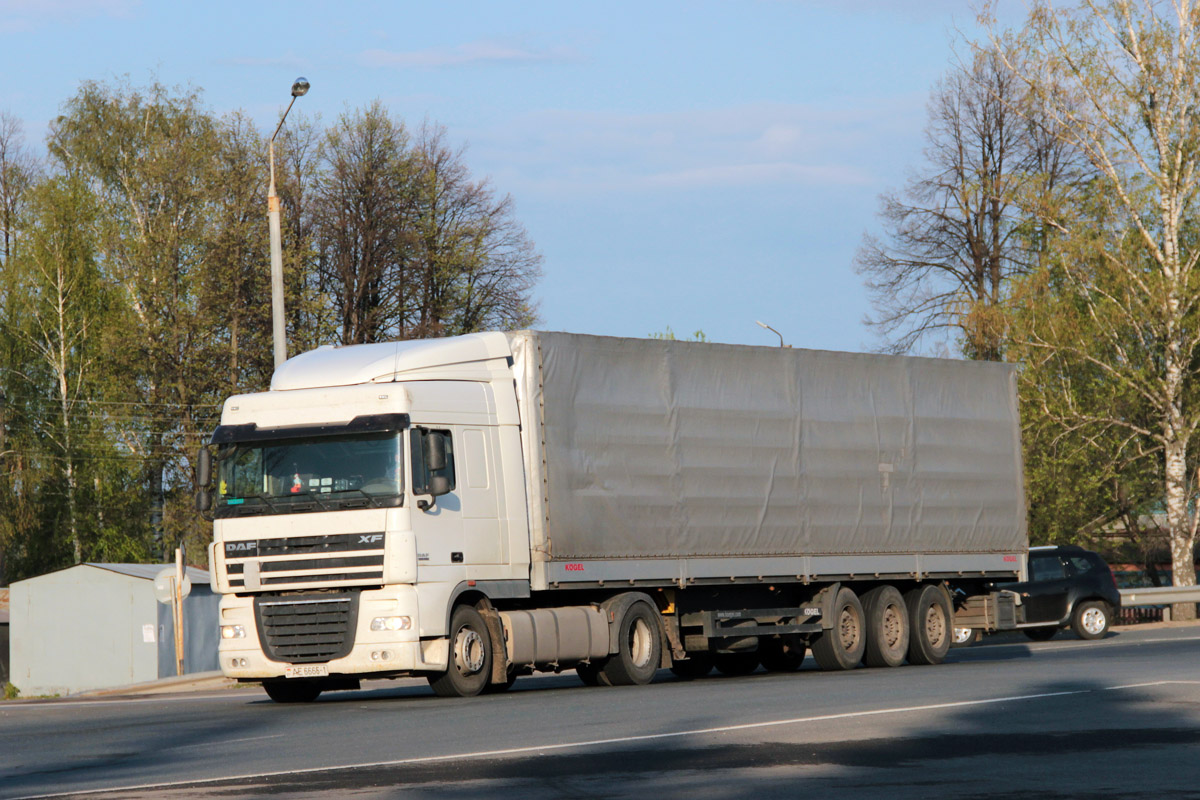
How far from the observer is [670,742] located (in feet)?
38.4

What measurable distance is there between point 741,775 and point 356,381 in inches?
335

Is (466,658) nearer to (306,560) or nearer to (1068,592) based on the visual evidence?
(306,560)

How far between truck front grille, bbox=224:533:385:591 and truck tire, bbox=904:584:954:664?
27.9 feet

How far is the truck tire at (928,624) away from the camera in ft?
72.8

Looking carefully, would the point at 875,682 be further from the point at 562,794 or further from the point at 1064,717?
the point at 562,794

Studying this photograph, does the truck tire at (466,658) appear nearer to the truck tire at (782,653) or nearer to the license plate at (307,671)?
the license plate at (307,671)

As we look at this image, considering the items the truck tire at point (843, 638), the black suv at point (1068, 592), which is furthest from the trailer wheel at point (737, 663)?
the black suv at point (1068, 592)

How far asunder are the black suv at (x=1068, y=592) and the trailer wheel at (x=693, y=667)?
959cm

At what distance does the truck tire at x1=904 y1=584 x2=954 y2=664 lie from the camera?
2219cm

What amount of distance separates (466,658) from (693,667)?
541cm

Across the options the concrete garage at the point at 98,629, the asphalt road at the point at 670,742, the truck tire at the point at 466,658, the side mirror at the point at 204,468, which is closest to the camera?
the asphalt road at the point at 670,742

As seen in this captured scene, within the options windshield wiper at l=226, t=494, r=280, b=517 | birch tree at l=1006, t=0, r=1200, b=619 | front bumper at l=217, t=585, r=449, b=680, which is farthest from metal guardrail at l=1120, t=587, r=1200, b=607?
windshield wiper at l=226, t=494, r=280, b=517

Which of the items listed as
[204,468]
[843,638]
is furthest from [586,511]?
[843,638]

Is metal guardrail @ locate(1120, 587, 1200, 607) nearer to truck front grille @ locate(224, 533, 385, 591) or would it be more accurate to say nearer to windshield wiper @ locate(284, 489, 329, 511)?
truck front grille @ locate(224, 533, 385, 591)
